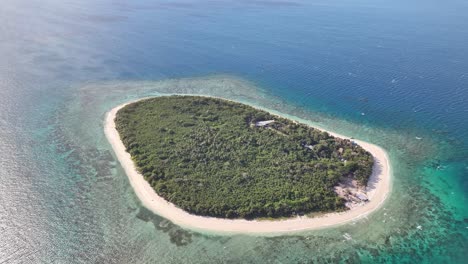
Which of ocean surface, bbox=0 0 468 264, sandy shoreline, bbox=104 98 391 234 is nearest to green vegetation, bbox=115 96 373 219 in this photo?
sandy shoreline, bbox=104 98 391 234

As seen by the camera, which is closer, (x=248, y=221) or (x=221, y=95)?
(x=248, y=221)

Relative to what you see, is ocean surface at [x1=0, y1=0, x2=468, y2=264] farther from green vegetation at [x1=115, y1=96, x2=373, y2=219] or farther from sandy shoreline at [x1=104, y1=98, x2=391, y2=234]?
green vegetation at [x1=115, y1=96, x2=373, y2=219]

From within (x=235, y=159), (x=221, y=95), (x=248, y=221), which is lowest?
(x=248, y=221)

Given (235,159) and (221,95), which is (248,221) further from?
(221,95)

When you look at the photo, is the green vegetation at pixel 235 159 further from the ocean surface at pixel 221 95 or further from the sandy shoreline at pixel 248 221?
the ocean surface at pixel 221 95

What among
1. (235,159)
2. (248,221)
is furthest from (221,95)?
(248,221)

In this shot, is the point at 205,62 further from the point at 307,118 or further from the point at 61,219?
the point at 61,219
